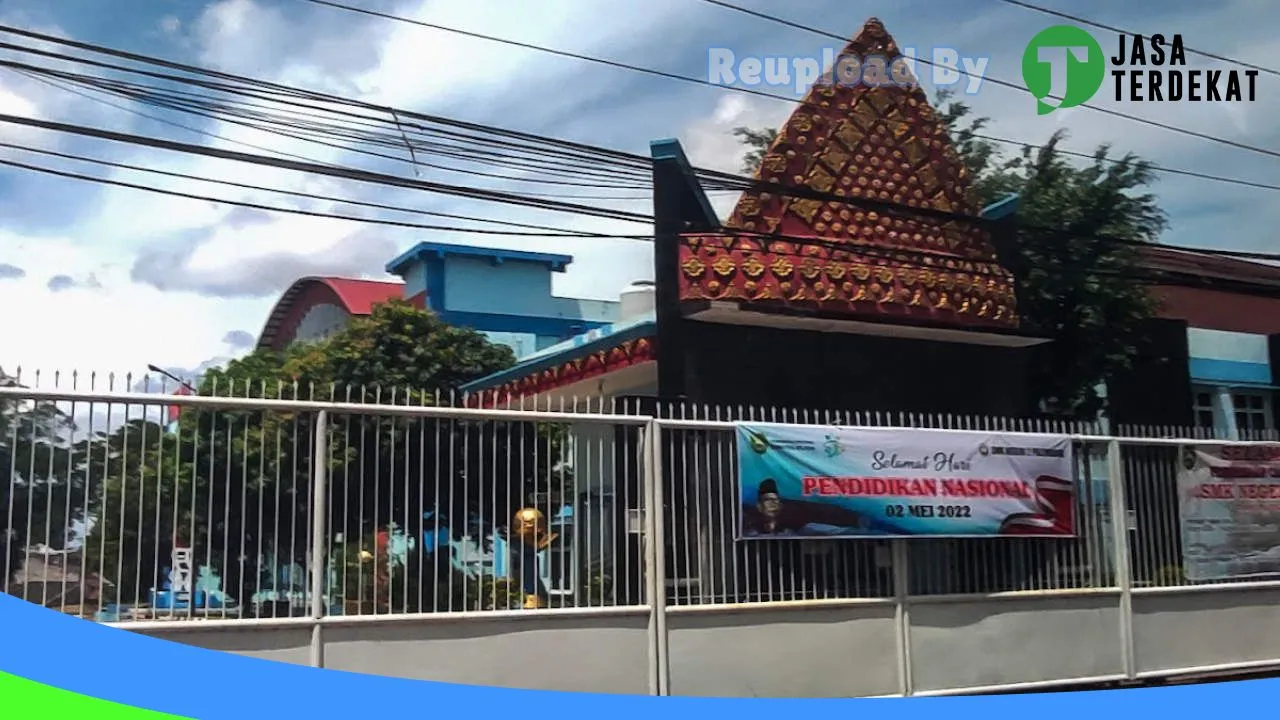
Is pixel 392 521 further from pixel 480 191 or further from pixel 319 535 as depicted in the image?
pixel 480 191

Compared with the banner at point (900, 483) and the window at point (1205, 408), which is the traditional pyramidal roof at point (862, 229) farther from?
the banner at point (900, 483)

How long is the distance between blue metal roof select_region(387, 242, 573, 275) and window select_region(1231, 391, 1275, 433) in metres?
6.38

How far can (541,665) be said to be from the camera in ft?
21.7

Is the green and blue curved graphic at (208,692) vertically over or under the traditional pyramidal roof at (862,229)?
under

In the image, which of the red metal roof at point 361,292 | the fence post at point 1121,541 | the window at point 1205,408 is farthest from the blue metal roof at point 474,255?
the window at point 1205,408

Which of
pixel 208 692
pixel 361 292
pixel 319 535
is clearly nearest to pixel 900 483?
pixel 319 535

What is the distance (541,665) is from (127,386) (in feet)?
8.14

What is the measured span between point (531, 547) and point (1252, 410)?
776 centimetres

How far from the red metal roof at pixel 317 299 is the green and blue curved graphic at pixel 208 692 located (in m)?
3.62

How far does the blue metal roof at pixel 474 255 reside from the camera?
909 centimetres

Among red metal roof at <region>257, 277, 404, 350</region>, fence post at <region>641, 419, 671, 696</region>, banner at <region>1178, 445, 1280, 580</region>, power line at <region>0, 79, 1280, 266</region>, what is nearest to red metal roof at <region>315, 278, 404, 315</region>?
red metal roof at <region>257, 277, 404, 350</region>

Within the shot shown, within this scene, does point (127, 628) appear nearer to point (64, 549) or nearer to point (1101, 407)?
point (64, 549)

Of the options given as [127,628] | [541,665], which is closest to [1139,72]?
[541,665]

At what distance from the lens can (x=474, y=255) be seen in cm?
948
